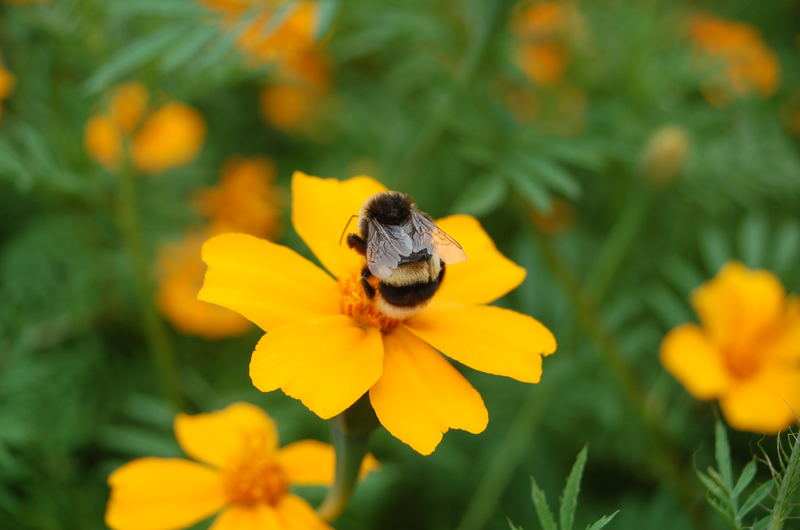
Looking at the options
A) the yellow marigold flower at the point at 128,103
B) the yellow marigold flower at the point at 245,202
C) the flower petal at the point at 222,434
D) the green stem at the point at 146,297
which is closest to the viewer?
the flower petal at the point at 222,434

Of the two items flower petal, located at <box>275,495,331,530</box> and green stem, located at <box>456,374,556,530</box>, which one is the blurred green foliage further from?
flower petal, located at <box>275,495,331,530</box>

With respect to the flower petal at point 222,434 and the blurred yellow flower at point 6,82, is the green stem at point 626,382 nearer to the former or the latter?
the flower petal at point 222,434

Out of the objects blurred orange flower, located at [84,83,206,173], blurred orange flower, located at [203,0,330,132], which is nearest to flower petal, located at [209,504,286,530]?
blurred orange flower, located at [203,0,330,132]

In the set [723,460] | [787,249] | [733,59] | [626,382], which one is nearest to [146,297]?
[626,382]

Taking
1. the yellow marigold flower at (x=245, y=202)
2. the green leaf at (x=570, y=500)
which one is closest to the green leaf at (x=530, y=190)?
the green leaf at (x=570, y=500)

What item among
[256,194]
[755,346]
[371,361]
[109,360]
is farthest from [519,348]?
[256,194]

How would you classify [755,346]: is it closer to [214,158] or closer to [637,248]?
[637,248]

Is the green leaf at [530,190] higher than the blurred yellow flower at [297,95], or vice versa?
the green leaf at [530,190]
